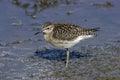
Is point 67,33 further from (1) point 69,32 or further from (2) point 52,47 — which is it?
(2) point 52,47

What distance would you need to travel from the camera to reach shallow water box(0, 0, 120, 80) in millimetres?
11625

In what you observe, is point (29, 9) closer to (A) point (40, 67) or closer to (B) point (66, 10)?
(B) point (66, 10)

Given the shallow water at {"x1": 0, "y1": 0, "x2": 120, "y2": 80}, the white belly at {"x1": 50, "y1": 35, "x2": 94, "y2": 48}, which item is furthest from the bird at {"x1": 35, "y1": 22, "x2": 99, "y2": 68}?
the shallow water at {"x1": 0, "y1": 0, "x2": 120, "y2": 80}

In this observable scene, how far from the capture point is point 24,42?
44.3 ft

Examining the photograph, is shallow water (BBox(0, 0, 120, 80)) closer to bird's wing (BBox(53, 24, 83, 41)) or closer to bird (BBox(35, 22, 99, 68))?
bird (BBox(35, 22, 99, 68))

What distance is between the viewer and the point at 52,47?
13406mm

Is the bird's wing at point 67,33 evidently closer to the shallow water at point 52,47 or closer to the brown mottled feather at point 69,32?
the brown mottled feather at point 69,32

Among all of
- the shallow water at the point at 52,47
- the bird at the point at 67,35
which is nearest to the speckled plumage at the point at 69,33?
the bird at the point at 67,35

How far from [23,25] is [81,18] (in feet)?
5.62

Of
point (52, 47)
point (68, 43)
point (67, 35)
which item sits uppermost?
point (67, 35)

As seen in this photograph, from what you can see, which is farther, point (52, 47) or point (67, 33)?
point (52, 47)

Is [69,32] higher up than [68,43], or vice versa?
[69,32]

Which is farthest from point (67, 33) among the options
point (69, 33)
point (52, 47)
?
point (52, 47)

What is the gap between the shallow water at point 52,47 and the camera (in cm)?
1162
